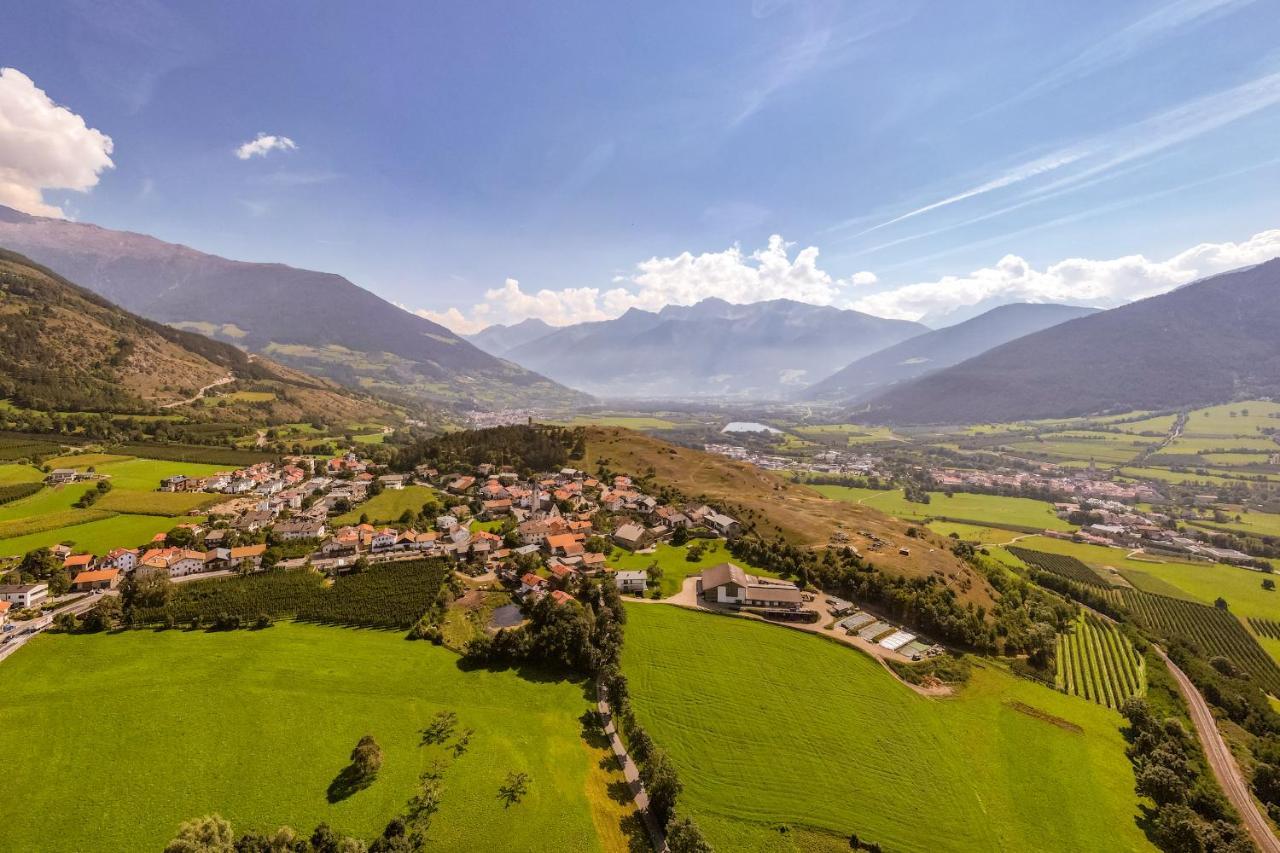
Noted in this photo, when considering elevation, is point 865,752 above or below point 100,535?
below

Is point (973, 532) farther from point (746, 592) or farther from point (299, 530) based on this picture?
point (299, 530)

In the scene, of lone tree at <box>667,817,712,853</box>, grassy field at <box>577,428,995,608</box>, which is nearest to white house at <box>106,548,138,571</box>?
lone tree at <box>667,817,712,853</box>

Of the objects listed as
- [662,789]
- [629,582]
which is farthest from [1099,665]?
[662,789]

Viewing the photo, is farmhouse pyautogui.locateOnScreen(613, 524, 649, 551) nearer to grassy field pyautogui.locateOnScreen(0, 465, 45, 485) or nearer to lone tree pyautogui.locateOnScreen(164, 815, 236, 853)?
lone tree pyautogui.locateOnScreen(164, 815, 236, 853)

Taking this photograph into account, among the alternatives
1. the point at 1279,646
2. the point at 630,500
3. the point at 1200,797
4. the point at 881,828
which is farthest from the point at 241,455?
the point at 1279,646

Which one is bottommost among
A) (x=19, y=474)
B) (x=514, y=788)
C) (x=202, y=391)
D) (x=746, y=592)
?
(x=514, y=788)
